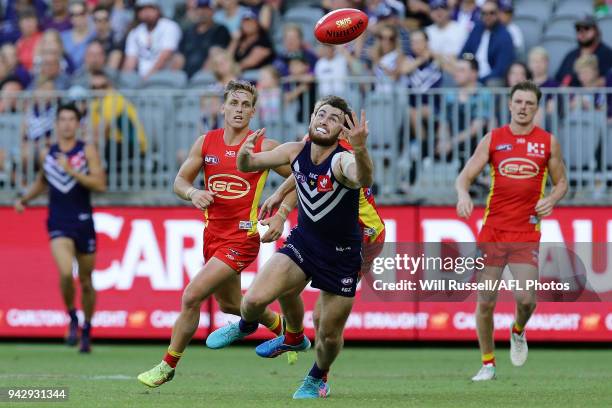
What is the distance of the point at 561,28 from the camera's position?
59.9ft

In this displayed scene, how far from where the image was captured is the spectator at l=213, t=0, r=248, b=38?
19656mm

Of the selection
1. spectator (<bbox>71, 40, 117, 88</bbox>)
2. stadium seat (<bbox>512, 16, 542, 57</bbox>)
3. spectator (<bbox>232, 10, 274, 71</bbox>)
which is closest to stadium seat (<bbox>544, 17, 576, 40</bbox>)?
stadium seat (<bbox>512, 16, 542, 57</bbox>)

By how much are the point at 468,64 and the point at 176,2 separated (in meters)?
6.51

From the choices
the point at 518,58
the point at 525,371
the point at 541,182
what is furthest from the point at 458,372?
the point at 518,58

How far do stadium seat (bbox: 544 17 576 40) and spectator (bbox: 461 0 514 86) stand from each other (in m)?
1.04

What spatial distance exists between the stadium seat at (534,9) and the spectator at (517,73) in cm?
233

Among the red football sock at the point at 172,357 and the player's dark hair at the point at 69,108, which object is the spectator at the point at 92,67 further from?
the red football sock at the point at 172,357

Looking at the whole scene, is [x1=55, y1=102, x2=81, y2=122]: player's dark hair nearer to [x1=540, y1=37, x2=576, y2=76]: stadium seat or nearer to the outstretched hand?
[x1=540, y1=37, x2=576, y2=76]: stadium seat

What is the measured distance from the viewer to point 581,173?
15773mm

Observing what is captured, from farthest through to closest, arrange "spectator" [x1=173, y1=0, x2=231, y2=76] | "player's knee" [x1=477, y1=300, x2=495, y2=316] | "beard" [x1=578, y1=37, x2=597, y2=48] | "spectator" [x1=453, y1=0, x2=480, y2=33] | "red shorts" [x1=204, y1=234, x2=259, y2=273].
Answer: "spectator" [x1=173, y1=0, x2=231, y2=76] → "spectator" [x1=453, y1=0, x2=480, y2=33] → "beard" [x1=578, y1=37, x2=597, y2=48] → "player's knee" [x1=477, y1=300, x2=495, y2=316] → "red shorts" [x1=204, y1=234, x2=259, y2=273]

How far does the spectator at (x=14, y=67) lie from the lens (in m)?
19.4

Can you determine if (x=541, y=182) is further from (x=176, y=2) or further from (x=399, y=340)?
(x=176, y=2)

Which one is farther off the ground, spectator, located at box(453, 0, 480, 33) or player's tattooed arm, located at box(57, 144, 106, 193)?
spectator, located at box(453, 0, 480, 33)

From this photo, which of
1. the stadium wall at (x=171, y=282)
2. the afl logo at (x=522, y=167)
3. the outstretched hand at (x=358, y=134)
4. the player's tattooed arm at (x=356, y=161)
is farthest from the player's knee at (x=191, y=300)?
the stadium wall at (x=171, y=282)
